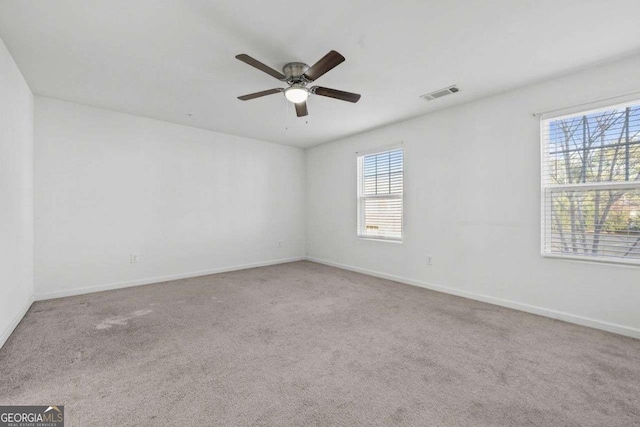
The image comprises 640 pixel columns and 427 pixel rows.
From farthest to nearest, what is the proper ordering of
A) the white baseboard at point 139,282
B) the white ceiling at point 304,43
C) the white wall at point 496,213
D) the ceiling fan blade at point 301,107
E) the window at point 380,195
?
the window at point 380,195 < the white baseboard at point 139,282 < the ceiling fan blade at point 301,107 < the white wall at point 496,213 < the white ceiling at point 304,43

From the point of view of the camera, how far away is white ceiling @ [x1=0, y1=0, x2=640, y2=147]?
1985 millimetres

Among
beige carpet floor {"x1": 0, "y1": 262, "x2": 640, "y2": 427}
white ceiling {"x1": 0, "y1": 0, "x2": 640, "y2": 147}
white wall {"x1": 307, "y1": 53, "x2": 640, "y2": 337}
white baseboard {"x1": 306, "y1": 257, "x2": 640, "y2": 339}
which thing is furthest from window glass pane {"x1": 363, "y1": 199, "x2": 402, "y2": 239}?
white ceiling {"x1": 0, "y1": 0, "x2": 640, "y2": 147}

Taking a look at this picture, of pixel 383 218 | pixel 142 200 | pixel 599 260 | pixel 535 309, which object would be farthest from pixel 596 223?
pixel 142 200

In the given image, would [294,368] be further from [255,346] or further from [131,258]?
[131,258]

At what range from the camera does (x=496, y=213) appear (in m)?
3.41

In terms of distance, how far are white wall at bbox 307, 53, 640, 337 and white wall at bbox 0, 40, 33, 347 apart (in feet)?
14.3

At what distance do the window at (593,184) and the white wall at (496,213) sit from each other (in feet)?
0.39

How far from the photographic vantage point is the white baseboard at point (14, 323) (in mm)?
2345

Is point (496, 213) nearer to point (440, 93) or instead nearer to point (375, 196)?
point (440, 93)

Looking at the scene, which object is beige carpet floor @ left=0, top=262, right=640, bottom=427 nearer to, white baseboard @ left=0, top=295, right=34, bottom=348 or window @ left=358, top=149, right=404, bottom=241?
white baseboard @ left=0, top=295, right=34, bottom=348

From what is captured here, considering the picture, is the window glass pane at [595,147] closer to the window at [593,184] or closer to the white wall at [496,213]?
the window at [593,184]

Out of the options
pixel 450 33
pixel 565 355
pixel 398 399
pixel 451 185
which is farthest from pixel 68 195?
pixel 565 355

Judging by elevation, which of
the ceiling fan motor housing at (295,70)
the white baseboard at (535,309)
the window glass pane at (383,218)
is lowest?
the white baseboard at (535,309)

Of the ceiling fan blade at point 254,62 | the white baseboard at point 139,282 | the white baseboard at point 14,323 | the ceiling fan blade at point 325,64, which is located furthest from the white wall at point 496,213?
the white baseboard at point 14,323
